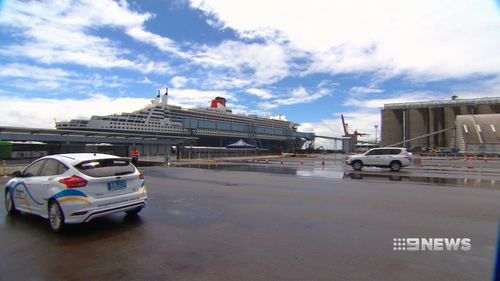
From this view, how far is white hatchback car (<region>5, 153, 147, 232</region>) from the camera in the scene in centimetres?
625

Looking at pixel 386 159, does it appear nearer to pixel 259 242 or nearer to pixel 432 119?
pixel 259 242

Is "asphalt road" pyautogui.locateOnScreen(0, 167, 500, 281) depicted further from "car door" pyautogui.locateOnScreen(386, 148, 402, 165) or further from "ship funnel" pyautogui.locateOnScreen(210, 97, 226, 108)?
"ship funnel" pyautogui.locateOnScreen(210, 97, 226, 108)

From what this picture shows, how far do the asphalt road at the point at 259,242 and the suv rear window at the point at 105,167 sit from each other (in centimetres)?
108

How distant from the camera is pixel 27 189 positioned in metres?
7.27

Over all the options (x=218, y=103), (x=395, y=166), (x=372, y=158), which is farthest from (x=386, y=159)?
(x=218, y=103)

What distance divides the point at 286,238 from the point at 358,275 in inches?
70.2

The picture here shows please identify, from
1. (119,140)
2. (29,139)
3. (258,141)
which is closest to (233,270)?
(29,139)

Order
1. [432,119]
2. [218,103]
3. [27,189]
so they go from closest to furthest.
Answer: [27,189] → [218,103] → [432,119]

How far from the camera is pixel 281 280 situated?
4.05 m

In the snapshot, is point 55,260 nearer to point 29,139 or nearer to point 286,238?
point 286,238

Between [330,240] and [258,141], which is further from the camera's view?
[258,141]

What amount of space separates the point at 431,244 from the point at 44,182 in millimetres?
7278

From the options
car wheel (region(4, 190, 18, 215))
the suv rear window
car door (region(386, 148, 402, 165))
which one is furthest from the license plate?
car door (region(386, 148, 402, 165))

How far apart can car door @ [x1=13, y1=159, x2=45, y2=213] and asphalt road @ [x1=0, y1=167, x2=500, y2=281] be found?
0.34 m
